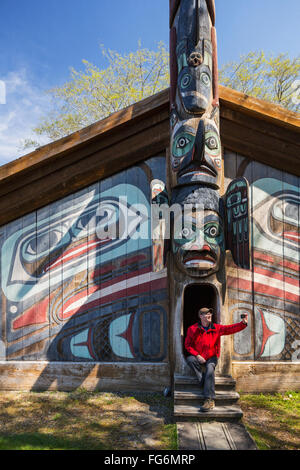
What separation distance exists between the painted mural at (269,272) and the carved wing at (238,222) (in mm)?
898

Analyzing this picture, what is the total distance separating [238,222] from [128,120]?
2244 mm

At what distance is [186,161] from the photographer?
143 inches

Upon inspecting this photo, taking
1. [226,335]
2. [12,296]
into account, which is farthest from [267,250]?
[12,296]

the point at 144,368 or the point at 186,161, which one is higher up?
the point at 186,161

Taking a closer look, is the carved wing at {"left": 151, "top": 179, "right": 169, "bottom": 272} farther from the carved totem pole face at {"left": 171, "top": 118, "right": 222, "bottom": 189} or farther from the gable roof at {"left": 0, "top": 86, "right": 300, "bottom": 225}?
the gable roof at {"left": 0, "top": 86, "right": 300, "bottom": 225}

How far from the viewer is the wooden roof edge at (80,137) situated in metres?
4.36

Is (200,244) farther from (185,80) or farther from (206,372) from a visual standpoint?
(185,80)

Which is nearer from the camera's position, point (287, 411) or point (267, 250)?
point (287, 411)

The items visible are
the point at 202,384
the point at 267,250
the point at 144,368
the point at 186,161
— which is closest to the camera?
the point at 202,384

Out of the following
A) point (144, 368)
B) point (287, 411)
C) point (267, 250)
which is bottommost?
point (287, 411)

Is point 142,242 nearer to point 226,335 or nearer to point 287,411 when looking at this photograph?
point 226,335

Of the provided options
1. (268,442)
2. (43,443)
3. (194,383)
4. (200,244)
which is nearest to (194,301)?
(194,383)

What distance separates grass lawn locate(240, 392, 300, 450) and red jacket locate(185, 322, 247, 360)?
83 cm

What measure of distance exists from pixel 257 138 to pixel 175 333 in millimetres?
3135
